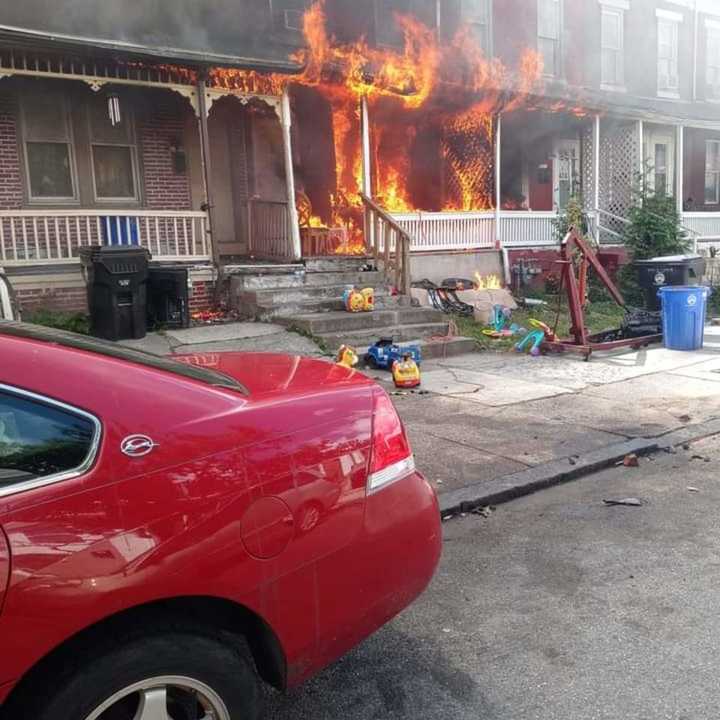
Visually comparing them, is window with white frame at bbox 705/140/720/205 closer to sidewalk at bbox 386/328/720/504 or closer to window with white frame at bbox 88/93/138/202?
sidewalk at bbox 386/328/720/504

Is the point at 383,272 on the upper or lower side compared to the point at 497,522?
upper

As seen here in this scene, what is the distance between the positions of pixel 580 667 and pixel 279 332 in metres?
7.48

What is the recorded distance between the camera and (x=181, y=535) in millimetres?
2109

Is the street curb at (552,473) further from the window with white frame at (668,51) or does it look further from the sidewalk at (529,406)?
the window with white frame at (668,51)

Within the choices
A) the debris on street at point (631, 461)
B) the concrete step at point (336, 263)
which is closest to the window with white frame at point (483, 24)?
the concrete step at point (336, 263)

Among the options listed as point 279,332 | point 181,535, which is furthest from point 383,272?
point 181,535

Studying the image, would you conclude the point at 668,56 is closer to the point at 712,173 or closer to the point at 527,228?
the point at 712,173

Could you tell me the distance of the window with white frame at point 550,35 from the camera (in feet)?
62.2

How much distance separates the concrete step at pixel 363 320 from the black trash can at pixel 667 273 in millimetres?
3356

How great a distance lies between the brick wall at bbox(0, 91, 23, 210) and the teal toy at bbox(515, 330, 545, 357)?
772 cm

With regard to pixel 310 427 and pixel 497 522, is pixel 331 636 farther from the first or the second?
pixel 497 522

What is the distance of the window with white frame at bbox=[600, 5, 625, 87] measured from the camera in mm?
20297

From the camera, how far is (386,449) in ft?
8.75

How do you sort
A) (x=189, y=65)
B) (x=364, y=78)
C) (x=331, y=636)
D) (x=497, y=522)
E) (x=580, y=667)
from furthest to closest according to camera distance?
(x=364, y=78)
(x=189, y=65)
(x=497, y=522)
(x=580, y=667)
(x=331, y=636)
